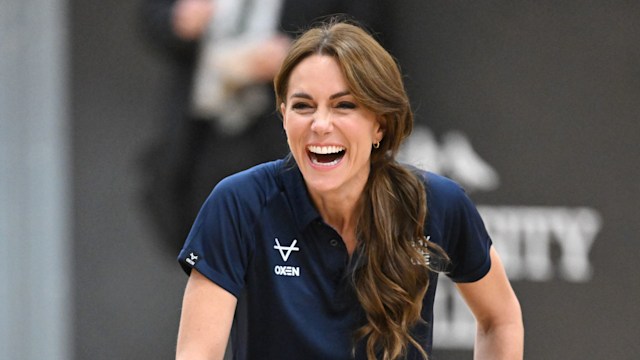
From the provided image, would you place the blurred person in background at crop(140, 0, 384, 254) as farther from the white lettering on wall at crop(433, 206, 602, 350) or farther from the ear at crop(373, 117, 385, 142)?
the ear at crop(373, 117, 385, 142)

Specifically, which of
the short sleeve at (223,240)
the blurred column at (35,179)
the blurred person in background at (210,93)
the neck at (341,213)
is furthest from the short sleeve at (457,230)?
the blurred column at (35,179)

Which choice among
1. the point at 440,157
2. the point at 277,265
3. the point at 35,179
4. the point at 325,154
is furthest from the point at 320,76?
the point at 35,179

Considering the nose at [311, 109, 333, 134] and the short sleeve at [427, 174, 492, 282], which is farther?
the short sleeve at [427, 174, 492, 282]

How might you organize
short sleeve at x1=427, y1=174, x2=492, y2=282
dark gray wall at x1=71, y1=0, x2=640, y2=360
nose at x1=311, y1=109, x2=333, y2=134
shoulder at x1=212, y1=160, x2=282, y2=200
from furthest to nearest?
dark gray wall at x1=71, y1=0, x2=640, y2=360 → short sleeve at x1=427, y1=174, x2=492, y2=282 → shoulder at x1=212, y1=160, x2=282, y2=200 → nose at x1=311, y1=109, x2=333, y2=134

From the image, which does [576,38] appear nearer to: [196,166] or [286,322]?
[196,166]

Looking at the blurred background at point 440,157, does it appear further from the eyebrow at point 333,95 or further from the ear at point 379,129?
the eyebrow at point 333,95

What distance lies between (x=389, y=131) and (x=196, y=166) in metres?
1.85

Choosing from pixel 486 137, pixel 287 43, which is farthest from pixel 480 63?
pixel 287 43

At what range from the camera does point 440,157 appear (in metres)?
3.81

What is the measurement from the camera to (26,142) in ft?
13.4

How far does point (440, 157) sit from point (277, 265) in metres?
1.76

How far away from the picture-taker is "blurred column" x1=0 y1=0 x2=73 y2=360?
4.05 m

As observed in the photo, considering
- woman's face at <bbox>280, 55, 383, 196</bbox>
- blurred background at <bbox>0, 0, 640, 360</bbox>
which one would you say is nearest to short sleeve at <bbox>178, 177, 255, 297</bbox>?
woman's face at <bbox>280, 55, 383, 196</bbox>

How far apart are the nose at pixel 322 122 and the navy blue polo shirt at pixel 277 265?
8.0 inches
